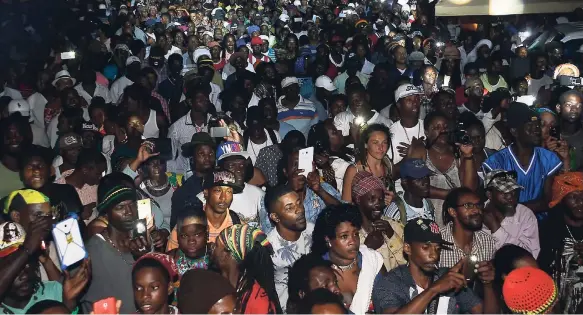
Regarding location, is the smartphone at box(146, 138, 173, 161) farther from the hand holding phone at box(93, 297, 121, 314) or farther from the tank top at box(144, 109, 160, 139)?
the hand holding phone at box(93, 297, 121, 314)

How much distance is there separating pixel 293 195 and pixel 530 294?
1.95 meters

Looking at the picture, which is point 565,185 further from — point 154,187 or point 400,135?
point 154,187

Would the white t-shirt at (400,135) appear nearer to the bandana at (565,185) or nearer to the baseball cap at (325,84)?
the bandana at (565,185)

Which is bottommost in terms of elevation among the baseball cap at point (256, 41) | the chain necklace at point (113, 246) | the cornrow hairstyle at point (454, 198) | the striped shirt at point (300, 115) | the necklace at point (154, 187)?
the chain necklace at point (113, 246)

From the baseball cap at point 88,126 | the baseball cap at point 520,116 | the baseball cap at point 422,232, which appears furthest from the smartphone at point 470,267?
the baseball cap at point 88,126

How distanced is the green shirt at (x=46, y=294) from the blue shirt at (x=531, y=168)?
12.5 feet

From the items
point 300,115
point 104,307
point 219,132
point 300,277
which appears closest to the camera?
point 104,307

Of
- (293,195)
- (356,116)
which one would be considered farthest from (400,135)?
(293,195)

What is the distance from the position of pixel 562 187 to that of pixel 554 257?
2.51 ft

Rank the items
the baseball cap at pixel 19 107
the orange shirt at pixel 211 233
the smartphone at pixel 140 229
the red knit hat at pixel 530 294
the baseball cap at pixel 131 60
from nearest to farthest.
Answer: the red knit hat at pixel 530 294, the smartphone at pixel 140 229, the orange shirt at pixel 211 233, the baseball cap at pixel 19 107, the baseball cap at pixel 131 60

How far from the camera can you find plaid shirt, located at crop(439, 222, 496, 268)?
5.12 m

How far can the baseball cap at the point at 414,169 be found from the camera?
593cm

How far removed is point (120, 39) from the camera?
46.0ft

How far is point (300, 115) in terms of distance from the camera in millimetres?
9078
